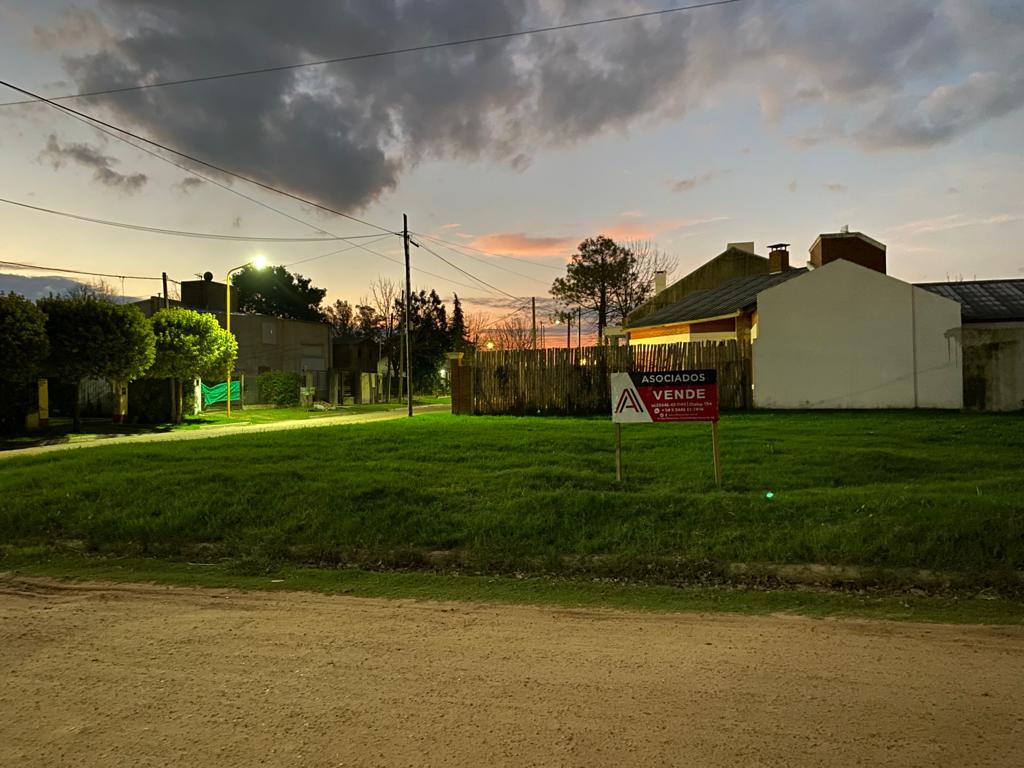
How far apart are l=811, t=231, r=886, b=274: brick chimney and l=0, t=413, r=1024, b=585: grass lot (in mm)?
12704

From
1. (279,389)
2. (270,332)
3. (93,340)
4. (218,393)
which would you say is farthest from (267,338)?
(93,340)

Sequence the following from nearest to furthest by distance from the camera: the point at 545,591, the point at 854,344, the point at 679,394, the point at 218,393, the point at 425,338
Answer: the point at 545,591, the point at 679,394, the point at 854,344, the point at 218,393, the point at 425,338

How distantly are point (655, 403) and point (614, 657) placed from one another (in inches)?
208

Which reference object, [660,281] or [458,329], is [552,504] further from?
[458,329]

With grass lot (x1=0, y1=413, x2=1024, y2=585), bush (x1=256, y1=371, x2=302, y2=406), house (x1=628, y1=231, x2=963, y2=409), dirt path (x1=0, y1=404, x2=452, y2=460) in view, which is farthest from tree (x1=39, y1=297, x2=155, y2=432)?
house (x1=628, y1=231, x2=963, y2=409)

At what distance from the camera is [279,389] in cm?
3922

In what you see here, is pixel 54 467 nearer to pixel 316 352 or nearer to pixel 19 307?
pixel 19 307

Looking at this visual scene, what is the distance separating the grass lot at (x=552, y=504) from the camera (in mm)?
6527

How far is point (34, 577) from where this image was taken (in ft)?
21.4

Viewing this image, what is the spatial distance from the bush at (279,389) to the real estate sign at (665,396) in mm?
33317

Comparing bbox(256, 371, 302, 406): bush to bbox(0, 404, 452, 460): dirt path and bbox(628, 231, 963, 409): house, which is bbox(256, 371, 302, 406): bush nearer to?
bbox(0, 404, 452, 460): dirt path

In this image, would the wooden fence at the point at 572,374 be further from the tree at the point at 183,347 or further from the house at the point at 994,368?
the tree at the point at 183,347

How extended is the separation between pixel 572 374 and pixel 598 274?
3310 centimetres

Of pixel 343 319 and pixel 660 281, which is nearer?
pixel 660 281
